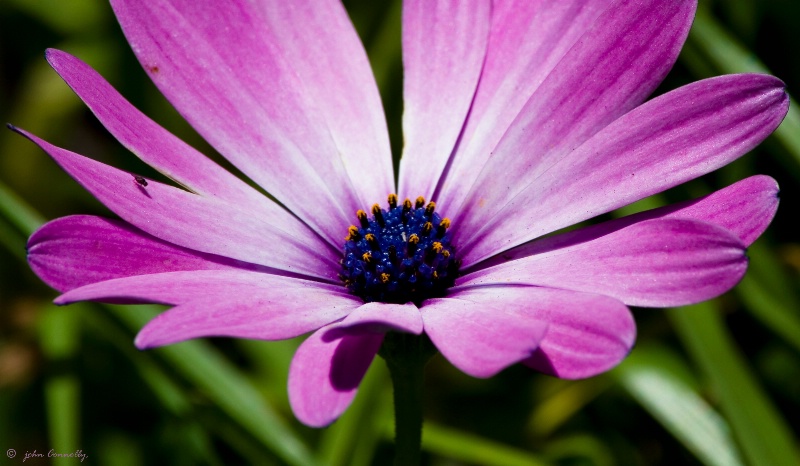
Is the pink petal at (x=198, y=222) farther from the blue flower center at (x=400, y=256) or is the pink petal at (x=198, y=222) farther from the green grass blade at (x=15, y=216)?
the green grass blade at (x=15, y=216)

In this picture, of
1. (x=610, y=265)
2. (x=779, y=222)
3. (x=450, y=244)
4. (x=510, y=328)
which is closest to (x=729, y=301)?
(x=779, y=222)

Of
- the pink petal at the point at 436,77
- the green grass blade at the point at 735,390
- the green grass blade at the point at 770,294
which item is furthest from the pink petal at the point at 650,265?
the green grass blade at the point at 770,294

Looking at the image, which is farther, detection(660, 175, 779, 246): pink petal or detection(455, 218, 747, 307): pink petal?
detection(660, 175, 779, 246): pink petal

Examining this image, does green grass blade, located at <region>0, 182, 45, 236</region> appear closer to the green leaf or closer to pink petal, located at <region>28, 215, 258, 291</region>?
pink petal, located at <region>28, 215, 258, 291</region>

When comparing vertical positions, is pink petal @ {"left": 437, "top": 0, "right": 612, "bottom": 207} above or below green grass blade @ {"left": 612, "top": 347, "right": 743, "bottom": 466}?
above

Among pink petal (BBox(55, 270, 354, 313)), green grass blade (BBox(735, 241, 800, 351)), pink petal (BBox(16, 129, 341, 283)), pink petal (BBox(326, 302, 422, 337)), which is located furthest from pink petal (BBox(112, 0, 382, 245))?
green grass blade (BBox(735, 241, 800, 351))

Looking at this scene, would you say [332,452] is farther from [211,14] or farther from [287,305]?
[211,14]

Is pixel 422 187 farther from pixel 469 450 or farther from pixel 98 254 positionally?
pixel 98 254
